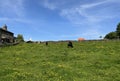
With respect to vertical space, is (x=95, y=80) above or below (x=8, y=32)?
below

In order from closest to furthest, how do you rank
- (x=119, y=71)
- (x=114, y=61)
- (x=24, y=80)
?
(x=24, y=80) < (x=119, y=71) < (x=114, y=61)

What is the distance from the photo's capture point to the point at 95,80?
26.5 meters

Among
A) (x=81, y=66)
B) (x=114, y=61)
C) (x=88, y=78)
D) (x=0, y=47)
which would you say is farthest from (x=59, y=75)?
(x=0, y=47)

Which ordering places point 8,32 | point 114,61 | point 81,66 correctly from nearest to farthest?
point 81,66, point 114,61, point 8,32

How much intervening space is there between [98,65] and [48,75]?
1099 cm

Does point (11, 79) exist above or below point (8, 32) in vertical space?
below

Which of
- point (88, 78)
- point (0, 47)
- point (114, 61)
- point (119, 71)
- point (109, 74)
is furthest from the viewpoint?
point (0, 47)

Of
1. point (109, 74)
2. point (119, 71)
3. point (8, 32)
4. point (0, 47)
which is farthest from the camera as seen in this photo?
point (8, 32)

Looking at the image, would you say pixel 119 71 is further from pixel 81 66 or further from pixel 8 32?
pixel 8 32

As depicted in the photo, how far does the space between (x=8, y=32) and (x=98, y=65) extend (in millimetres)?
96395

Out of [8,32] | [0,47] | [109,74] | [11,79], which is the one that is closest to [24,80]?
[11,79]

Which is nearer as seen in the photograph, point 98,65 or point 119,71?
point 119,71

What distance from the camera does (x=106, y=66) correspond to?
36.1 meters

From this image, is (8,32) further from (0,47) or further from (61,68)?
(61,68)
